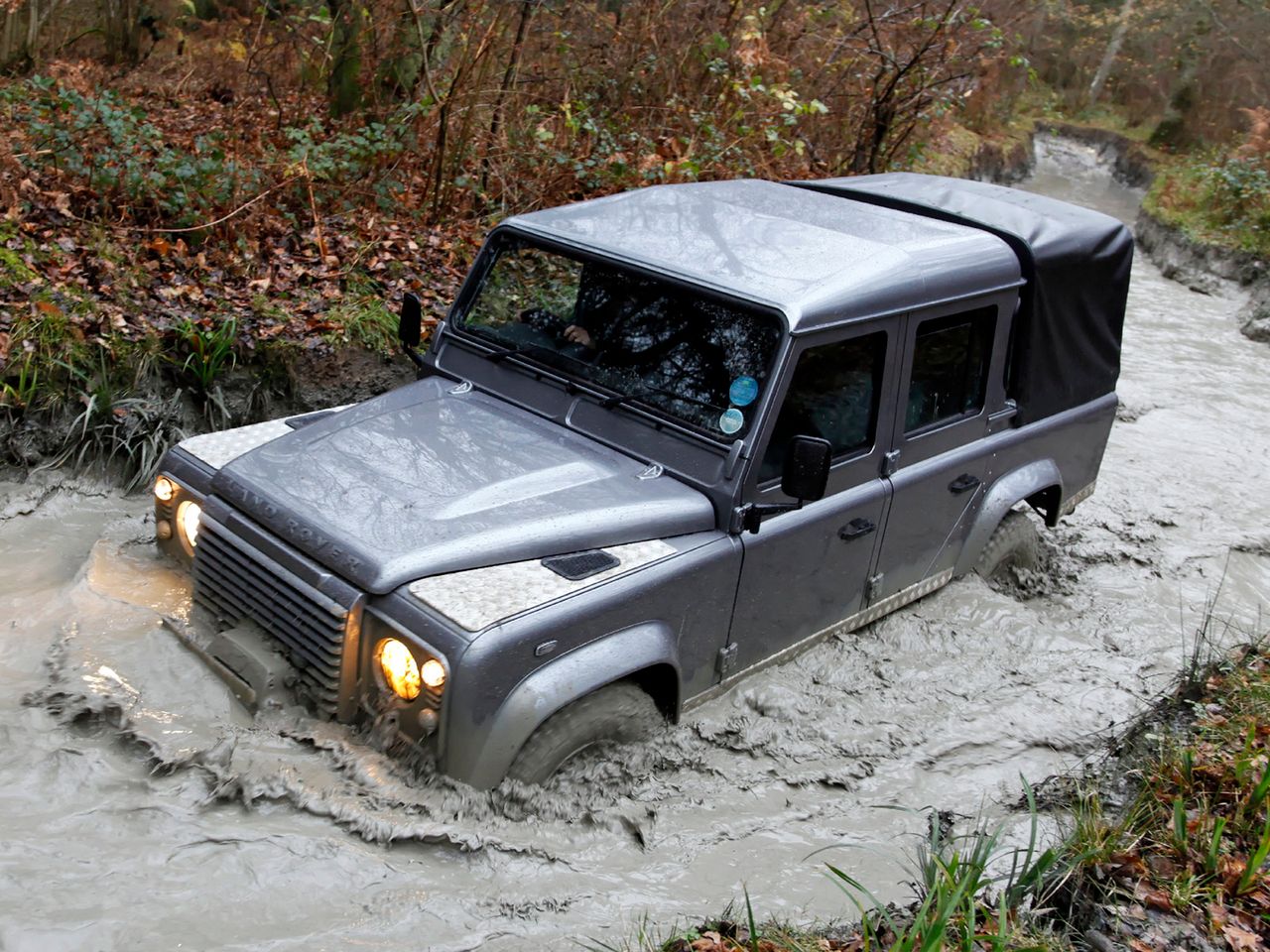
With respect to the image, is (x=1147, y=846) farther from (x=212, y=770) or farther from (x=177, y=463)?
(x=177, y=463)

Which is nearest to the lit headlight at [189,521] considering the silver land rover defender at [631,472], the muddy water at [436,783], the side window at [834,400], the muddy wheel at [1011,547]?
the silver land rover defender at [631,472]

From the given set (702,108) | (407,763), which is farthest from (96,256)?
(702,108)

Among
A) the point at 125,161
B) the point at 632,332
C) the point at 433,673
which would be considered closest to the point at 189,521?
the point at 433,673

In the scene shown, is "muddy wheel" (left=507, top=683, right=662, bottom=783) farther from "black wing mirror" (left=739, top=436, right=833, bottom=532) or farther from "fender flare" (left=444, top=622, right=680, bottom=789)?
"black wing mirror" (left=739, top=436, right=833, bottom=532)

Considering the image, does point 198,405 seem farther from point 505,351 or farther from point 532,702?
point 532,702

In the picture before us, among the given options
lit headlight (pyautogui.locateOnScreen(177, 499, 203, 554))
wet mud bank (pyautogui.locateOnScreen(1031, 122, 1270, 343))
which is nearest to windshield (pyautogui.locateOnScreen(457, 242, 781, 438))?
lit headlight (pyautogui.locateOnScreen(177, 499, 203, 554))

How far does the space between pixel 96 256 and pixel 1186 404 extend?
30.1 ft

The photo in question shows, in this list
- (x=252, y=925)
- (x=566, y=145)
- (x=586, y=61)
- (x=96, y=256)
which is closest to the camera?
(x=252, y=925)

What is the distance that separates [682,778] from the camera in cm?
421

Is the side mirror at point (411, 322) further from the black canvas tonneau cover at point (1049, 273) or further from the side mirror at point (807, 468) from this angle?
the black canvas tonneau cover at point (1049, 273)

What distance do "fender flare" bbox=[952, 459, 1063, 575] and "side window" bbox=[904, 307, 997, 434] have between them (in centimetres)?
50

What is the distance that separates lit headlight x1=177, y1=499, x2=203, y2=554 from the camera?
13.9 ft

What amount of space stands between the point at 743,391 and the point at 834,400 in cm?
46

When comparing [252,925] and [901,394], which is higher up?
[901,394]
